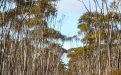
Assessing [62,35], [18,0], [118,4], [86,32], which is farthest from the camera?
[62,35]

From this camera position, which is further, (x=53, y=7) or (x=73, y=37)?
(x=73, y=37)

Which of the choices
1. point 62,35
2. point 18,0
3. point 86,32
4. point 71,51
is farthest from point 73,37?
point 18,0

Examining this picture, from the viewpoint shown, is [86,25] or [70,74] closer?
[86,25]

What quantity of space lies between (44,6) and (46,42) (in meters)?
5.55

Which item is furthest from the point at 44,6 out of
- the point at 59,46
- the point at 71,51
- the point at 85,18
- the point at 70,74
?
the point at 70,74

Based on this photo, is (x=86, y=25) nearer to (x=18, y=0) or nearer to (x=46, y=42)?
(x=46, y=42)

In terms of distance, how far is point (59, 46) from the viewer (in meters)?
28.1

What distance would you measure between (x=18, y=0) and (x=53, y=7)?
471cm

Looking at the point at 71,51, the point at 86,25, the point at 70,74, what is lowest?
the point at 70,74

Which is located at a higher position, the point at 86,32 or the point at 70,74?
the point at 86,32

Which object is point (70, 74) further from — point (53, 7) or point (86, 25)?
point (53, 7)

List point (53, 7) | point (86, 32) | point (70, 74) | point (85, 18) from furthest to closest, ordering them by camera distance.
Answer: point (70, 74), point (86, 32), point (85, 18), point (53, 7)

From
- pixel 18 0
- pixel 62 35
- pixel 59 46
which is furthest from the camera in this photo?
pixel 59 46

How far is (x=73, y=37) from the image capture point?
105 ft
